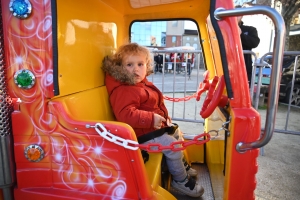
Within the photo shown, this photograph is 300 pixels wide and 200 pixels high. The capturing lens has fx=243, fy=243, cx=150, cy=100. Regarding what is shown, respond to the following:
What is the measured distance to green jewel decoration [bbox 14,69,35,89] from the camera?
1.14 m

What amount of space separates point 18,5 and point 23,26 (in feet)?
0.30

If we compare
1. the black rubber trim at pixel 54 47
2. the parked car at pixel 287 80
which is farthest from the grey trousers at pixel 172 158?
the parked car at pixel 287 80

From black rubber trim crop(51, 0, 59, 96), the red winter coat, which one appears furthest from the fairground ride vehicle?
the red winter coat

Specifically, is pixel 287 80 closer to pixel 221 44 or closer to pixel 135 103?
pixel 135 103

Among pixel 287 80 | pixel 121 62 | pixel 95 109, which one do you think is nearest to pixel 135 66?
pixel 121 62

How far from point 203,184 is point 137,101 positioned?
1003 mm

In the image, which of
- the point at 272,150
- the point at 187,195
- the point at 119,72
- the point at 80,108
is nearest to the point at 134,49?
the point at 119,72

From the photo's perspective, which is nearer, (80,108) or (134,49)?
(80,108)

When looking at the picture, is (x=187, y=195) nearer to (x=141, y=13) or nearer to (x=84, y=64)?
(x=84, y=64)

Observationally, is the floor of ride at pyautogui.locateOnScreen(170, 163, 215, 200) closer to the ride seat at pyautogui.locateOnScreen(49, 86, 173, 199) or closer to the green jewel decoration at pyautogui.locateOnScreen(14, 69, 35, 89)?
the ride seat at pyautogui.locateOnScreen(49, 86, 173, 199)

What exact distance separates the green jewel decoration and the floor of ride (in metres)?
1.40

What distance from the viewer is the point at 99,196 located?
4.18ft

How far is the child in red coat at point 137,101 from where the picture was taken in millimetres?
1677

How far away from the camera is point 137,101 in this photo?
1.76 metres
